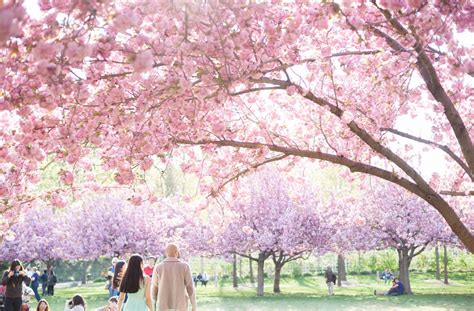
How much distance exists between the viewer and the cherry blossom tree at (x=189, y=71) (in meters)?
4.80

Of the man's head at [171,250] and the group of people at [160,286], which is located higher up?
the man's head at [171,250]

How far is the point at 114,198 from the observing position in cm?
3409

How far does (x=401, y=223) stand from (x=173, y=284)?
69.1 ft

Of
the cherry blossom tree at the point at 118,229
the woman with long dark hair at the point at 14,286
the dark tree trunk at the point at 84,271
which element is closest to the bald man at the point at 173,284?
the woman with long dark hair at the point at 14,286

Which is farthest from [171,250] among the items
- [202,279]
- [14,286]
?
[202,279]

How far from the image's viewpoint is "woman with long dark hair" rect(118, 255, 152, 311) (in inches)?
354

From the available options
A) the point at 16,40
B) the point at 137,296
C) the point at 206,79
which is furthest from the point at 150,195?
the point at 16,40

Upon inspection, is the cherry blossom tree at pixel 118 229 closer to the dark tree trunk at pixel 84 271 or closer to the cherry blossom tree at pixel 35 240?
the cherry blossom tree at pixel 35 240

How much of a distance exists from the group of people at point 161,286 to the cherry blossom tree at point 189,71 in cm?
139

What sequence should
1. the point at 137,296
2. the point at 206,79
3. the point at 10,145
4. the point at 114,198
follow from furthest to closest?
1. the point at 114,198
2. the point at 137,296
3. the point at 10,145
4. the point at 206,79

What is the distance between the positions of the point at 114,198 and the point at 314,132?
2526cm

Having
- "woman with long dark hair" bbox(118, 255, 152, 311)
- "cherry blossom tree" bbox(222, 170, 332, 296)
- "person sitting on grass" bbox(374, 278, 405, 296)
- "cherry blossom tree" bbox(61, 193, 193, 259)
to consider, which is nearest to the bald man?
"woman with long dark hair" bbox(118, 255, 152, 311)

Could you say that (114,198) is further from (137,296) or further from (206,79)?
(206,79)

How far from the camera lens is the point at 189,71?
556 centimetres
